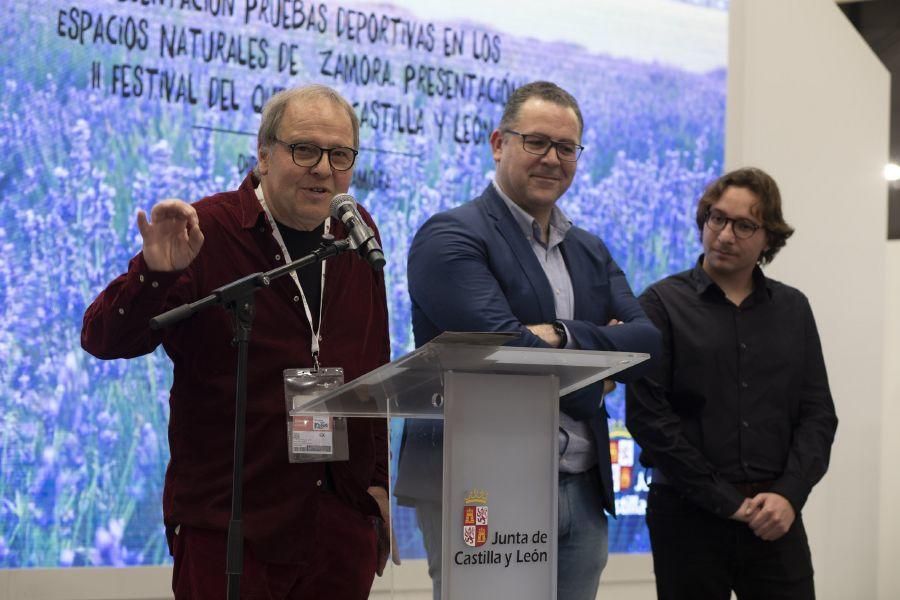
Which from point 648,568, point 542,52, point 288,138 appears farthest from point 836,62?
point 288,138

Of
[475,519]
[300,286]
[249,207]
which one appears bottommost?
[475,519]

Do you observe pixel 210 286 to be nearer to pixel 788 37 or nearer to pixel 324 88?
pixel 324 88

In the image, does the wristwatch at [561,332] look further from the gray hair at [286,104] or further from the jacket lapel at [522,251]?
the gray hair at [286,104]

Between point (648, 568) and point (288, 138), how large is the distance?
3198 mm

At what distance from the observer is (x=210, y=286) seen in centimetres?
228

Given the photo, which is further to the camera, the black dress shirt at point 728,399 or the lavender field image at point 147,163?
the lavender field image at point 147,163

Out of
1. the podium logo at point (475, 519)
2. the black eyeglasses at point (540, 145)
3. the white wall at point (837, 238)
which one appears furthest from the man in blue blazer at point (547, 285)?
the white wall at point (837, 238)

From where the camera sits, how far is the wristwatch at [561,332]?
8.08 feet

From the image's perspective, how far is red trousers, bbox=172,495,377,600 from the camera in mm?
2162

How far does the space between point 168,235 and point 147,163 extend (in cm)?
210

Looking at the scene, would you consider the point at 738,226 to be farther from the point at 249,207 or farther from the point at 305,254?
the point at 249,207

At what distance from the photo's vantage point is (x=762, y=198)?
3266 mm

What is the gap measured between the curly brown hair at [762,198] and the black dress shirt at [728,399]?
0.20 meters

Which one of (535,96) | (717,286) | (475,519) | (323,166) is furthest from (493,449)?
(717,286)
